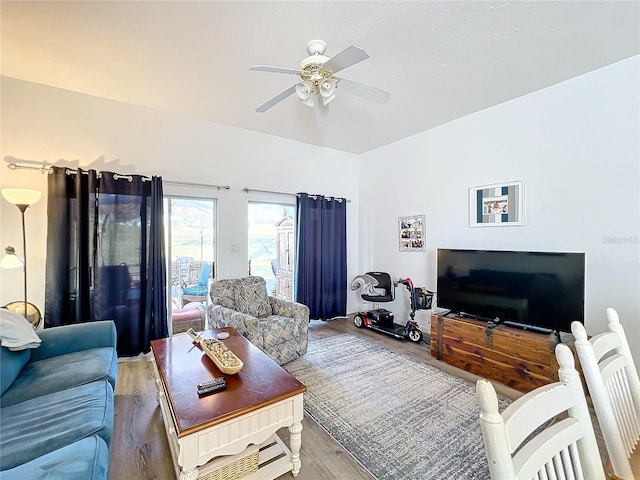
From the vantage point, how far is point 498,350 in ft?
8.86

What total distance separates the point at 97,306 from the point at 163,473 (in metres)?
2.04

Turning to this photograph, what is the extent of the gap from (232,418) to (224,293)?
6.59 feet

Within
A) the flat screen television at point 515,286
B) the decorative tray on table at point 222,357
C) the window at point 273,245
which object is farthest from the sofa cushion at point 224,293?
the flat screen television at point 515,286

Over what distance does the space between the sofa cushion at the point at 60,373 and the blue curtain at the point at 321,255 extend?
2.60 meters

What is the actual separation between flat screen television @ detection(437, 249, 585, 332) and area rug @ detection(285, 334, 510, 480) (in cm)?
79

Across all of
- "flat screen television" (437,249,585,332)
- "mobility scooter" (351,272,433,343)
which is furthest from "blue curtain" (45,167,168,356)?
"flat screen television" (437,249,585,332)

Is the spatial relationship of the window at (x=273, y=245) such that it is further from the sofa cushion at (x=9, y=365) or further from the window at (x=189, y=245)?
the sofa cushion at (x=9, y=365)

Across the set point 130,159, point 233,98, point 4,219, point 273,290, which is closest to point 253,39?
point 233,98

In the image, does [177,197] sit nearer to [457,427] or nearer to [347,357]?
[347,357]

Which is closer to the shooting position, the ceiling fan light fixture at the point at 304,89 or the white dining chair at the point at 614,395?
the white dining chair at the point at 614,395

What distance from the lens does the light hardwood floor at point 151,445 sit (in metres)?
1.67

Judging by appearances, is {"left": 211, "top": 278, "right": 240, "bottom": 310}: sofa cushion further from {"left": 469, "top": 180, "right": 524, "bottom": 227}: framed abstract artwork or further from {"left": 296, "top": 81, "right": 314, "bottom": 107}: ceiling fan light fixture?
{"left": 469, "top": 180, "right": 524, "bottom": 227}: framed abstract artwork

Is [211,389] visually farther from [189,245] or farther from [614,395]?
[189,245]

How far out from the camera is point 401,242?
436 cm
